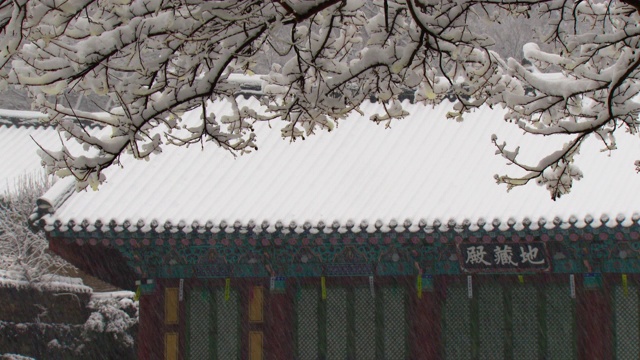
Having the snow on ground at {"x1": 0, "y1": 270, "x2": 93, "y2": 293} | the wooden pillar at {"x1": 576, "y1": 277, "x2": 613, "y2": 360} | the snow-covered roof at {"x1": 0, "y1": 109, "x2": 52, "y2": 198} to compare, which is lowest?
the wooden pillar at {"x1": 576, "y1": 277, "x2": 613, "y2": 360}

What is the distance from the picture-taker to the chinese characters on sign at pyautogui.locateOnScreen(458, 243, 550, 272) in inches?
391

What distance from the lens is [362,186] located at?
10750mm

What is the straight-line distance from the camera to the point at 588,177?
1017 centimetres

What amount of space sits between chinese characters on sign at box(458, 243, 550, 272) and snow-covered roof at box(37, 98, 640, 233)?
0.52 meters

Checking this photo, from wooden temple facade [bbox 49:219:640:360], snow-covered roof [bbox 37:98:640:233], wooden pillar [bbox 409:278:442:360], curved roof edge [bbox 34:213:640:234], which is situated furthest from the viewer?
wooden pillar [bbox 409:278:442:360]

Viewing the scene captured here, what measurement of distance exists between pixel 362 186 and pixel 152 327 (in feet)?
9.25

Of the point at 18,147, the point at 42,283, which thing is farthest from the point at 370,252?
the point at 42,283

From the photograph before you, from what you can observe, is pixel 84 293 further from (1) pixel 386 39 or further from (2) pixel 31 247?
(1) pixel 386 39

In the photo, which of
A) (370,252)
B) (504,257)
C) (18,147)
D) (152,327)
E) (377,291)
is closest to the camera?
(504,257)

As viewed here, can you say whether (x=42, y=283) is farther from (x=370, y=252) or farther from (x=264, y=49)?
(x=264, y=49)

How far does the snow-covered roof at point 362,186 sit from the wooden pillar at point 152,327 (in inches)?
44.5

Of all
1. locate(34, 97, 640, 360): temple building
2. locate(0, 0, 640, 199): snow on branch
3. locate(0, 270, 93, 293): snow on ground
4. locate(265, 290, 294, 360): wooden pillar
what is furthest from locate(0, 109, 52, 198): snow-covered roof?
locate(0, 0, 640, 199): snow on branch

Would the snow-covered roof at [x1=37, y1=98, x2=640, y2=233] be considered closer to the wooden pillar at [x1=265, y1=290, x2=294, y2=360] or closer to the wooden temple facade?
the wooden temple facade

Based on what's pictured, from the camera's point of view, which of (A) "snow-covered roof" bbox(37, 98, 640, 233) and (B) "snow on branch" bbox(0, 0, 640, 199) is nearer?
(B) "snow on branch" bbox(0, 0, 640, 199)
